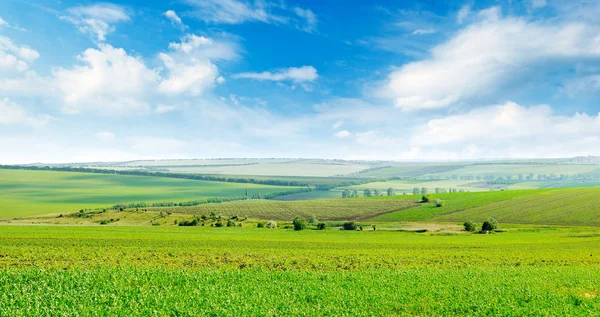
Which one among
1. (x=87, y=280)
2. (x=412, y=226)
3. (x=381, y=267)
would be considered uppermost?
(x=87, y=280)

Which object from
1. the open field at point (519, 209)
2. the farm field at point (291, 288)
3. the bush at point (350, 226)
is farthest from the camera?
the open field at point (519, 209)

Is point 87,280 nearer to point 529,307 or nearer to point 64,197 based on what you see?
point 529,307

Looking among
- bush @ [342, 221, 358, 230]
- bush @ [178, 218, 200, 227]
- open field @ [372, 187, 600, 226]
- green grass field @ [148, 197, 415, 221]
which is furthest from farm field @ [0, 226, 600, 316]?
green grass field @ [148, 197, 415, 221]

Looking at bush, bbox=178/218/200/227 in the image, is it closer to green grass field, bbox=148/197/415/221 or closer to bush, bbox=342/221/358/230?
green grass field, bbox=148/197/415/221

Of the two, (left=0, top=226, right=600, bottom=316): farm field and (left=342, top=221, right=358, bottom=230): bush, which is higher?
(left=0, top=226, right=600, bottom=316): farm field

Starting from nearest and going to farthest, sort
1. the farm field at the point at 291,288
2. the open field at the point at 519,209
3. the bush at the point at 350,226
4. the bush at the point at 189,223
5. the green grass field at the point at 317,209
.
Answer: the farm field at the point at 291,288 → the bush at the point at 350,226 → the bush at the point at 189,223 → the open field at the point at 519,209 → the green grass field at the point at 317,209

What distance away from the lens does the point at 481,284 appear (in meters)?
26.2

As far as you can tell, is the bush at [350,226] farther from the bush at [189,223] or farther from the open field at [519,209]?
the bush at [189,223]

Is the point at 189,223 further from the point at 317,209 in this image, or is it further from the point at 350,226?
the point at 317,209

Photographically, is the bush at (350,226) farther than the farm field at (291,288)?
Yes

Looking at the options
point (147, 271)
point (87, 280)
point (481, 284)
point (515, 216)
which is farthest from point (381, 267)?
point (515, 216)

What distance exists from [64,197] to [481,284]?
205545 millimetres

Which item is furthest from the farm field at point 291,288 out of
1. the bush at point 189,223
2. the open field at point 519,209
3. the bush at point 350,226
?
the open field at point 519,209

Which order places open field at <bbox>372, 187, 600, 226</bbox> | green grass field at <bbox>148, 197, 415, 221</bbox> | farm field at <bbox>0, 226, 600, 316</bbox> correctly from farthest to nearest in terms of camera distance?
green grass field at <bbox>148, 197, 415, 221</bbox>, open field at <bbox>372, 187, 600, 226</bbox>, farm field at <bbox>0, 226, 600, 316</bbox>
